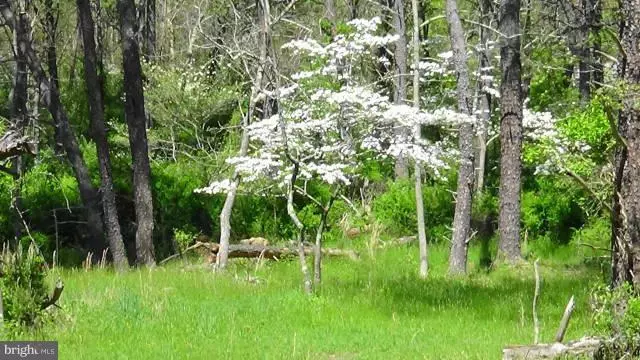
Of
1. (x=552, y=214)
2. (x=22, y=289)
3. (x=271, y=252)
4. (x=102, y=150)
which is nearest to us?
(x=22, y=289)

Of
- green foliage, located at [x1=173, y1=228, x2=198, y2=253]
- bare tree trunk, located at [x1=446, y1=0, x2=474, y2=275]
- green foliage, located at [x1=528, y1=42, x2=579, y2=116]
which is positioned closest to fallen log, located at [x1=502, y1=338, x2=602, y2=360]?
bare tree trunk, located at [x1=446, y1=0, x2=474, y2=275]

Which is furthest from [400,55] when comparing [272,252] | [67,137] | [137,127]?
[67,137]

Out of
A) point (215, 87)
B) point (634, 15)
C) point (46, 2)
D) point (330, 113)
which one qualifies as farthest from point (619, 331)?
point (215, 87)

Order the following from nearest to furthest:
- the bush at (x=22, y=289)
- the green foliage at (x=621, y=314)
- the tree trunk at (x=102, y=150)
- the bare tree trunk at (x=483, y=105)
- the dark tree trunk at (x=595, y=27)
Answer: the green foliage at (x=621, y=314)
the bush at (x=22, y=289)
the dark tree trunk at (x=595, y=27)
the tree trunk at (x=102, y=150)
the bare tree trunk at (x=483, y=105)

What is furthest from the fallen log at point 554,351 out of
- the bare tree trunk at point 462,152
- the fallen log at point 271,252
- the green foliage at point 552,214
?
the green foliage at point 552,214

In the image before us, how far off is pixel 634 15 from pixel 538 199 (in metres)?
10.8

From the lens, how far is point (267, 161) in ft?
48.1

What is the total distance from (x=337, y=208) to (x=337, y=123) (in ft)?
15.3

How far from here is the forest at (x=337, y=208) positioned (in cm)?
790

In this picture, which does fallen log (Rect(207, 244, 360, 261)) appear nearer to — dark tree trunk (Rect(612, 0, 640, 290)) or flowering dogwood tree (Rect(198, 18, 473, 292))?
flowering dogwood tree (Rect(198, 18, 473, 292))

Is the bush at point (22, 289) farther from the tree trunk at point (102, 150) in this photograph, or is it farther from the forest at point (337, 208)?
the tree trunk at point (102, 150)

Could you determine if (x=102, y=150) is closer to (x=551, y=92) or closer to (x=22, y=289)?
(x=22, y=289)

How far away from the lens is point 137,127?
14.6 metres

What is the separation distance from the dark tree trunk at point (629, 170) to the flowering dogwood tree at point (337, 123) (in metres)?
6.21
